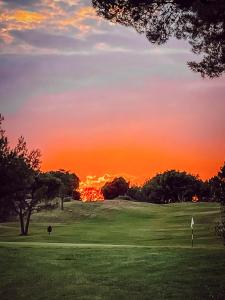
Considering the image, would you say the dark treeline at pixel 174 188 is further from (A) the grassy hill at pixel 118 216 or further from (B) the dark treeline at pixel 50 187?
(A) the grassy hill at pixel 118 216

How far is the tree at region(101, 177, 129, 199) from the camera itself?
177m

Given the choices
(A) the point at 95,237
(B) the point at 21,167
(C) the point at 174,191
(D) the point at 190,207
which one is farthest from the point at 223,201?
(C) the point at 174,191

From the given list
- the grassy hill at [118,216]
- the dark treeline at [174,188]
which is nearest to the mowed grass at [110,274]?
the grassy hill at [118,216]

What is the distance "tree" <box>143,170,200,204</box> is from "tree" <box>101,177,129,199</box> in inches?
690

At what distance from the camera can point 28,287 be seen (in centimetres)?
1900

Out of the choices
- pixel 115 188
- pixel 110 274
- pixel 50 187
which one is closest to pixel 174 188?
pixel 115 188

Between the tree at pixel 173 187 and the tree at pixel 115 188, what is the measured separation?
1753 centimetres

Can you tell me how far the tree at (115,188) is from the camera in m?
177

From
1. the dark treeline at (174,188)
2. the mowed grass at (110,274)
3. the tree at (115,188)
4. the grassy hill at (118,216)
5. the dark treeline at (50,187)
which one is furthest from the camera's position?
the tree at (115,188)

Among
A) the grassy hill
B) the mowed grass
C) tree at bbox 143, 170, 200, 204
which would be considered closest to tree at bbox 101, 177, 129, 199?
tree at bbox 143, 170, 200, 204

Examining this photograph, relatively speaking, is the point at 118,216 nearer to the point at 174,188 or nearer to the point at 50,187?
the point at 50,187

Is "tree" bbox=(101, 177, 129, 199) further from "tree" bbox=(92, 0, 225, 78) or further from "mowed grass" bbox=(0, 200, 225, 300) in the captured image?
"tree" bbox=(92, 0, 225, 78)

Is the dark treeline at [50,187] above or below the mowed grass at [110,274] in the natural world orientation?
above

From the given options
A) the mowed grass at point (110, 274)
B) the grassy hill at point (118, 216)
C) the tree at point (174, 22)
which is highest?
the tree at point (174, 22)
